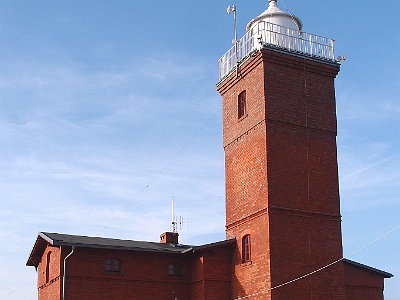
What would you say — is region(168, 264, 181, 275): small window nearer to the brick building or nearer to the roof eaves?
the brick building

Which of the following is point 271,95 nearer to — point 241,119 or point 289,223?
point 241,119

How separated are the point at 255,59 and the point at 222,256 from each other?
7.44 m

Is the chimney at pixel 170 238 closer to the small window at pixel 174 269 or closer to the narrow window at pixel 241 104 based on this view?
the small window at pixel 174 269

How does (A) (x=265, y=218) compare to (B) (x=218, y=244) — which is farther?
(B) (x=218, y=244)

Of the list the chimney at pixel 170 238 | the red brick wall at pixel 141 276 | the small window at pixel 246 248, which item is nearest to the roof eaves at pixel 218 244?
the red brick wall at pixel 141 276

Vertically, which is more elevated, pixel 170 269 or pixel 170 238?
pixel 170 238

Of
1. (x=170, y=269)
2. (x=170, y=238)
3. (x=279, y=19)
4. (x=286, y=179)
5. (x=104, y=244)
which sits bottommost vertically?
(x=170, y=269)

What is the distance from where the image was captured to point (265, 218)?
70.4 ft

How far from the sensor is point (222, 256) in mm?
23188

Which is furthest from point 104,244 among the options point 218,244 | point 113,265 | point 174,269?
point 218,244

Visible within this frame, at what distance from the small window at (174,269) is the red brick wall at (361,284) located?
21.5 feet

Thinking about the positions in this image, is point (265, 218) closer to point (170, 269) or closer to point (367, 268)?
point (170, 269)

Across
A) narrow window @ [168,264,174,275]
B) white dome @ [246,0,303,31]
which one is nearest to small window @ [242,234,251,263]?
narrow window @ [168,264,174,275]

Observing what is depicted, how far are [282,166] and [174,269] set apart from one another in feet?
19.4
